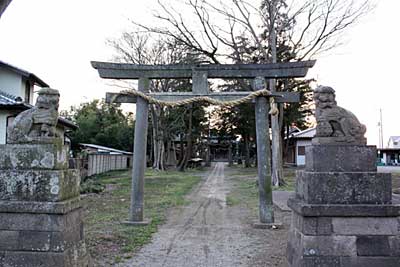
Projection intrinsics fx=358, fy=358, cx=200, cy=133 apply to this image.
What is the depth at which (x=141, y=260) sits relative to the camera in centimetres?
575

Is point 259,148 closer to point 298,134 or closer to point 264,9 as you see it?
point 264,9

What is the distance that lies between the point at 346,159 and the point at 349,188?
36cm

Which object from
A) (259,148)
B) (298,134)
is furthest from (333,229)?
(298,134)

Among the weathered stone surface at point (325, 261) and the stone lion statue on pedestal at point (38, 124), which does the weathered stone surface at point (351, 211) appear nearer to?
the weathered stone surface at point (325, 261)

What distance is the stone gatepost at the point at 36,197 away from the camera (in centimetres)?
414

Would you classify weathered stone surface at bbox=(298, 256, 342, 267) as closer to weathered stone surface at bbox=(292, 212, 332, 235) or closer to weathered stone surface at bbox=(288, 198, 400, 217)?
weathered stone surface at bbox=(292, 212, 332, 235)

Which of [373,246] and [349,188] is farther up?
[349,188]

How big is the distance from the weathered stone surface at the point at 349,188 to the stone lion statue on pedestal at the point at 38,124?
3282mm

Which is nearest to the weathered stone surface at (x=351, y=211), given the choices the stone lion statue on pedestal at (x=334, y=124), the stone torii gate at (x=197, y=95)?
the stone lion statue on pedestal at (x=334, y=124)

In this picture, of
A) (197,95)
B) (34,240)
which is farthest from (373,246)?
(197,95)

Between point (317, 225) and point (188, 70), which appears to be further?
point (188, 70)

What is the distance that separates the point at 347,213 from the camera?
4.24 metres

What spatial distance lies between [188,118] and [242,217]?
1032 inches

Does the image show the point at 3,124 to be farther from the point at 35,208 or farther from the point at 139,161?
the point at 35,208
